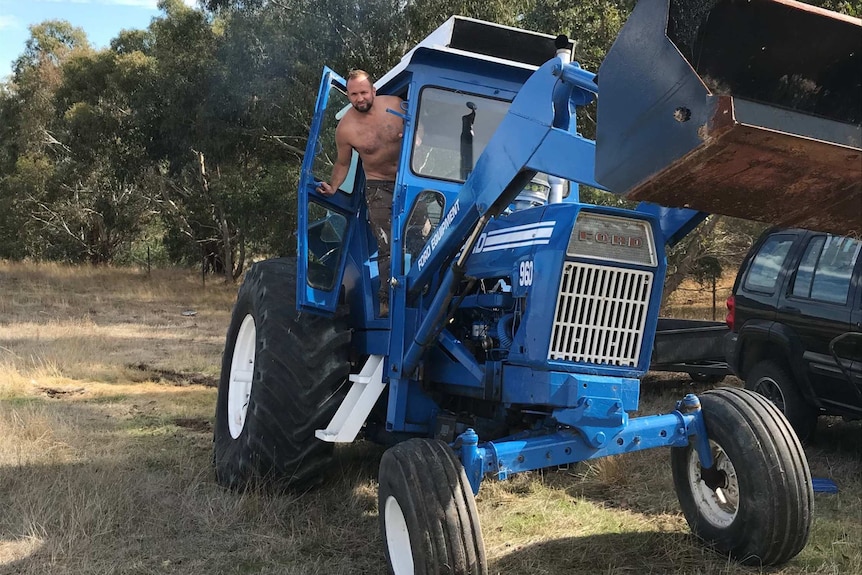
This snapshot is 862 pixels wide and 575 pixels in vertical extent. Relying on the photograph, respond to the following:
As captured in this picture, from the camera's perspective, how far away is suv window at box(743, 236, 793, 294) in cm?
648

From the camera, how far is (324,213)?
5055 mm

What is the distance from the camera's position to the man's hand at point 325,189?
15.5 feet

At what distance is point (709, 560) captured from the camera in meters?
3.79

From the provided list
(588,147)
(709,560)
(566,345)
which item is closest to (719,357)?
(709,560)

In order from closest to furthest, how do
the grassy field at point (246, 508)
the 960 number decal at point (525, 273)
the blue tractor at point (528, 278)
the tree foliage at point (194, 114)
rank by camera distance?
the blue tractor at point (528, 278) < the 960 number decal at point (525, 273) < the grassy field at point (246, 508) < the tree foliage at point (194, 114)

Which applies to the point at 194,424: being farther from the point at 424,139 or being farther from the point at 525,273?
the point at 525,273

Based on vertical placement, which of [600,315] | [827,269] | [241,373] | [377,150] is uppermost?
[377,150]

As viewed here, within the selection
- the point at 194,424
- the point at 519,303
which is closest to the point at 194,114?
the point at 194,424

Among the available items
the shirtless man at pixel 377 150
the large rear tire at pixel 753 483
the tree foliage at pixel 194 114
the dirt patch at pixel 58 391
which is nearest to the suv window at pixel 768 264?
the large rear tire at pixel 753 483

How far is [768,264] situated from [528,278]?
394 centimetres

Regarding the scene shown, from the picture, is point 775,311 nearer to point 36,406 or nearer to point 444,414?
point 444,414

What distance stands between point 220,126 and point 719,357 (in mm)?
13489

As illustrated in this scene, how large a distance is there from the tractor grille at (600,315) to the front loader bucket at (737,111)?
104 cm

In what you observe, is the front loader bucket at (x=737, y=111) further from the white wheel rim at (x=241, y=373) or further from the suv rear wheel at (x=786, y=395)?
the suv rear wheel at (x=786, y=395)
